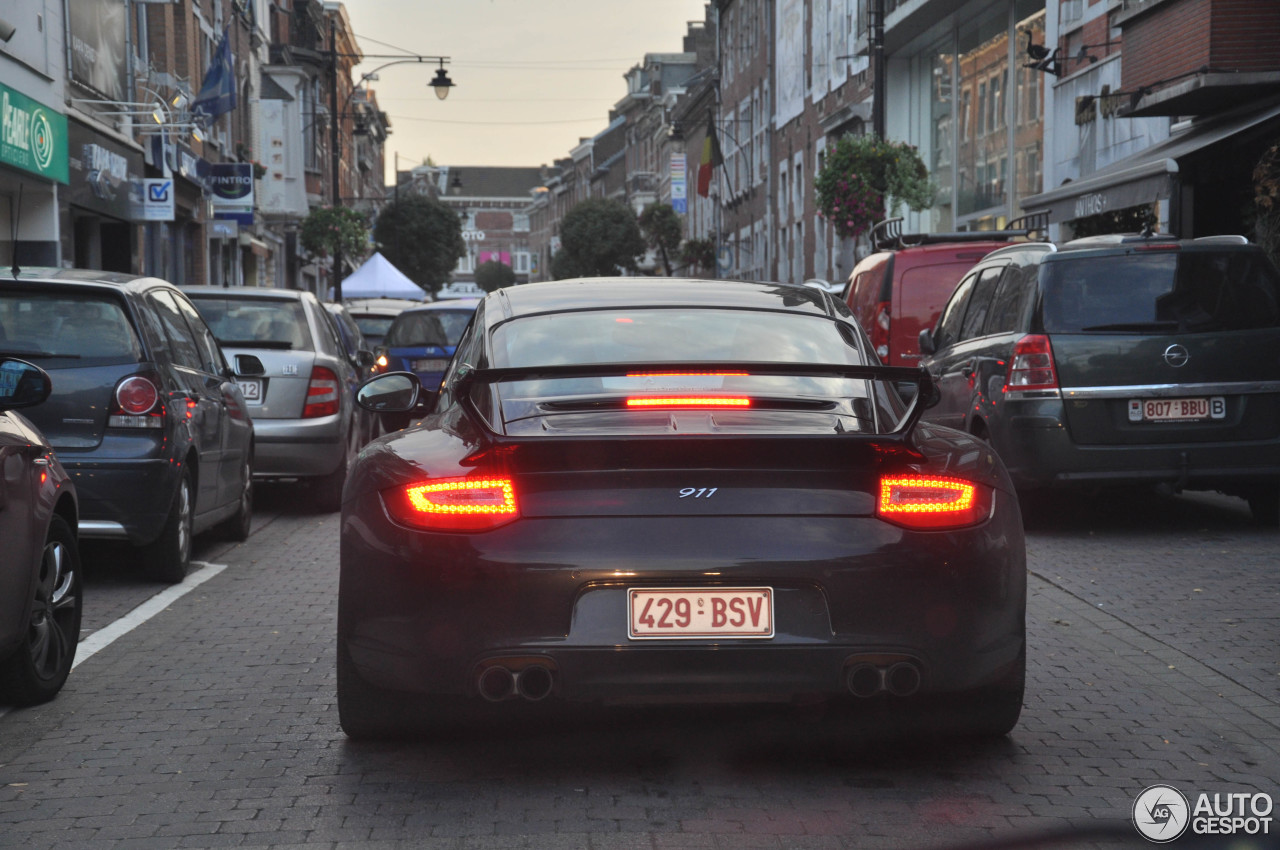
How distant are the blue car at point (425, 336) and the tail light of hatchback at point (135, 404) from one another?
10.1 m

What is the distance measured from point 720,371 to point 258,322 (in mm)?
8671

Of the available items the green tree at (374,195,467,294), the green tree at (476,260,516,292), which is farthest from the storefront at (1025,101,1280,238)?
the green tree at (476,260,516,292)

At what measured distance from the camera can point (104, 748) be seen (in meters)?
5.10

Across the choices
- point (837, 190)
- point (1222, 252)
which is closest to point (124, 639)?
point (1222, 252)

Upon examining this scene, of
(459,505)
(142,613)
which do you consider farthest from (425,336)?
(459,505)

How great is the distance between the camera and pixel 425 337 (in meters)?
19.1

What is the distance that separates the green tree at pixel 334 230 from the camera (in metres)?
47.4

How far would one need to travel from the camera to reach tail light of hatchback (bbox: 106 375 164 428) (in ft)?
27.1

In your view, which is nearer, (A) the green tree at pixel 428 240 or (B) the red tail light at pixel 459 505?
(B) the red tail light at pixel 459 505

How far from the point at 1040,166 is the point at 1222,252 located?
17157 millimetres

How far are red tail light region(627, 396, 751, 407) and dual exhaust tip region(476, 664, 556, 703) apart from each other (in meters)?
0.84

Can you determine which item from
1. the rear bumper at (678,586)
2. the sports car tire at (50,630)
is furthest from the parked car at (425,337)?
the rear bumper at (678,586)

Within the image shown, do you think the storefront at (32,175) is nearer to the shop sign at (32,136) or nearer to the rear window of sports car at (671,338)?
the shop sign at (32,136)

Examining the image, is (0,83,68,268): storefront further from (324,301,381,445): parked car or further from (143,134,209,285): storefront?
(143,134,209,285): storefront
